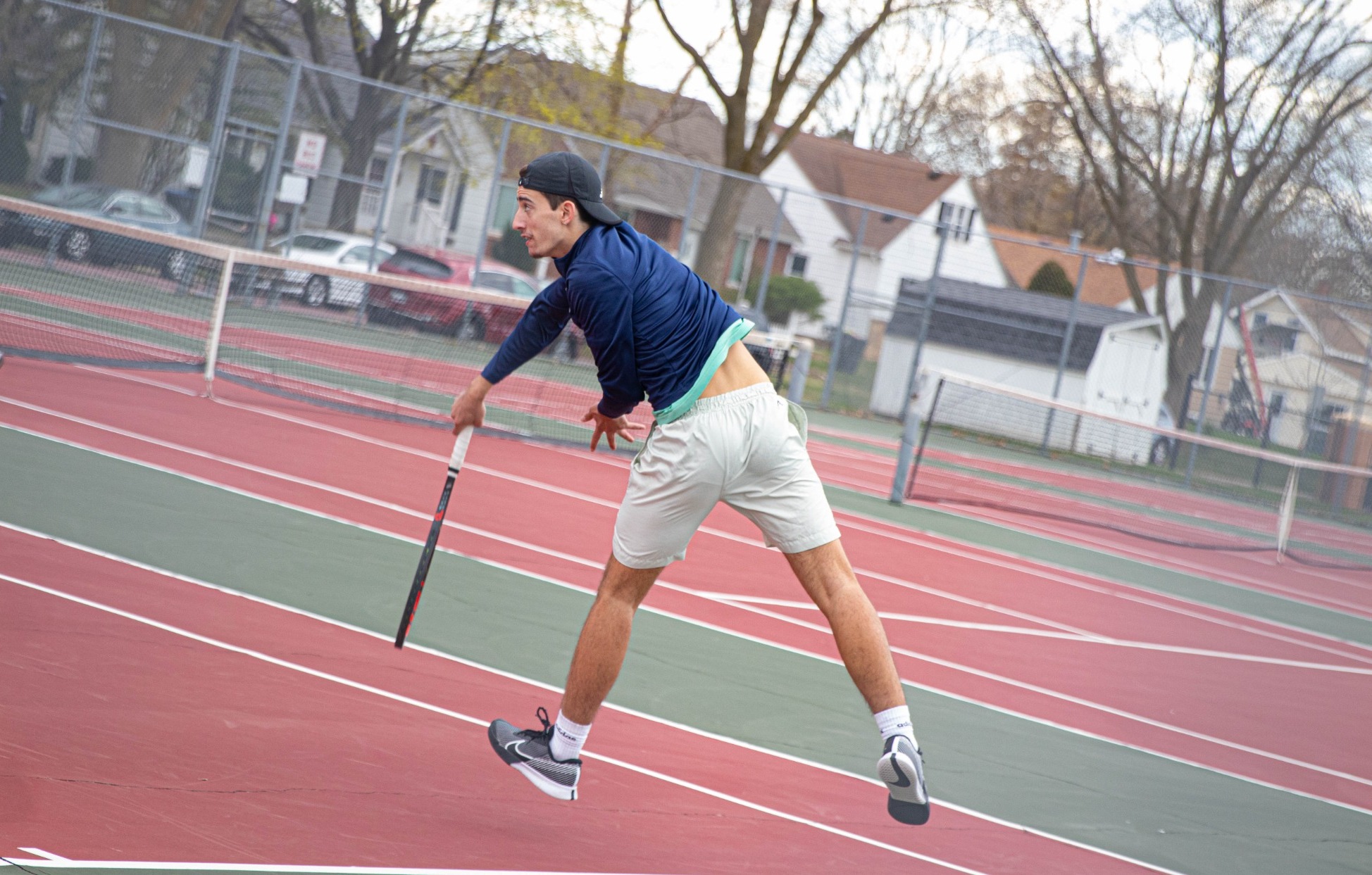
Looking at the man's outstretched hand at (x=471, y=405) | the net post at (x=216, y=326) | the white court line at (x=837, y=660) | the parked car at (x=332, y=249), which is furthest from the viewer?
the parked car at (x=332, y=249)

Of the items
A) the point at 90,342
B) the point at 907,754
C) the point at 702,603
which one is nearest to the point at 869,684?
the point at 907,754

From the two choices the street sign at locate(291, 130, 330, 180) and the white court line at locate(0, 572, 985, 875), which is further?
the street sign at locate(291, 130, 330, 180)

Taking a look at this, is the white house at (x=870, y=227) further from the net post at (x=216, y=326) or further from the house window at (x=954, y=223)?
the net post at (x=216, y=326)

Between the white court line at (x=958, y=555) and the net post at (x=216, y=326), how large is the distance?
25 cm

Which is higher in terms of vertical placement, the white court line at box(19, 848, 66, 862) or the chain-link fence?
the chain-link fence

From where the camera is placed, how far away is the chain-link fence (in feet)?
58.5

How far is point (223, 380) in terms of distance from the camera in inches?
468

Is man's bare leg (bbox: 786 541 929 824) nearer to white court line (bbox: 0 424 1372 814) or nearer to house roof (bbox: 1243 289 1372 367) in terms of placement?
white court line (bbox: 0 424 1372 814)

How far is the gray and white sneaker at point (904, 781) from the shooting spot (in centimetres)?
369

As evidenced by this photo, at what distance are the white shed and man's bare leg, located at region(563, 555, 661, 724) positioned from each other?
19.6 meters

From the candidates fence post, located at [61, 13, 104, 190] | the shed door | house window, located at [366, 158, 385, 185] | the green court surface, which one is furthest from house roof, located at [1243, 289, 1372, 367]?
fence post, located at [61, 13, 104, 190]

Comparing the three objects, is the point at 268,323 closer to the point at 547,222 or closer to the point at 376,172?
the point at 376,172

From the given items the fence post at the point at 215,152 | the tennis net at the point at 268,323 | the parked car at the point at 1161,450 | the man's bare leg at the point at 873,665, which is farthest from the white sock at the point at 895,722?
the fence post at the point at 215,152

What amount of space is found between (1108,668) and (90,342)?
32.1 ft
